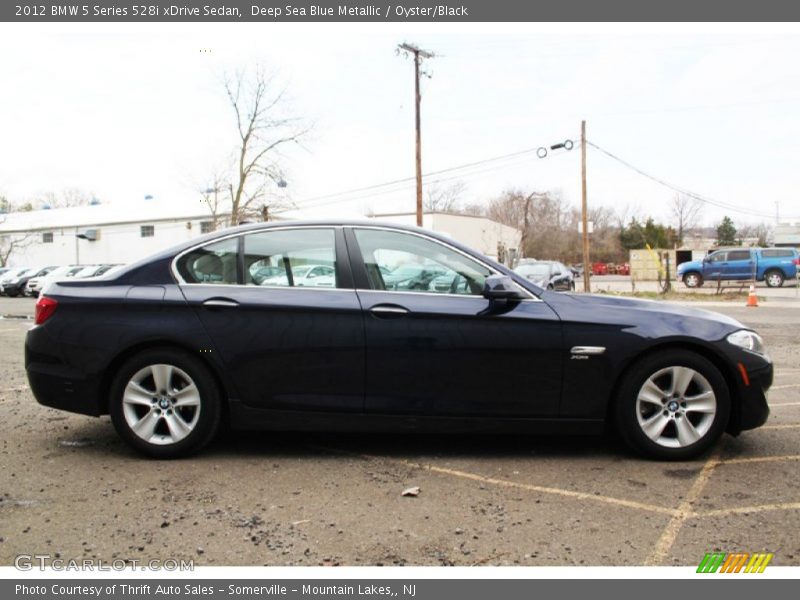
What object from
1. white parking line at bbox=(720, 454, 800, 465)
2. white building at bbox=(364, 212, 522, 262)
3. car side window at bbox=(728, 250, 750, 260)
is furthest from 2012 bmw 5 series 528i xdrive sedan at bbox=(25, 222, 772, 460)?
white building at bbox=(364, 212, 522, 262)

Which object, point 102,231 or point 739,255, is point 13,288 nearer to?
point 102,231

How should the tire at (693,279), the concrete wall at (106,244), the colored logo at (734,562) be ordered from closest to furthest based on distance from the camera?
the colored logo at (734,562)
the tire at (693,279)
the concrete wall at (106,244)

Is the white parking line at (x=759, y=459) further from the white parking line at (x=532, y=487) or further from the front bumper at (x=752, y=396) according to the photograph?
the white parking line at (x=532, y=487)

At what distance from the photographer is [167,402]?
4.17 meters

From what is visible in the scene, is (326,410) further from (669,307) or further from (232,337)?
(669,307)

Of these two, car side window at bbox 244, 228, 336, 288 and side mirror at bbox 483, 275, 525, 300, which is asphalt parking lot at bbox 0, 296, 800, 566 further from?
car side window at bbox 244, 228, 336, 288

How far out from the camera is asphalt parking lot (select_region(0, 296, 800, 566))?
2.92 meters

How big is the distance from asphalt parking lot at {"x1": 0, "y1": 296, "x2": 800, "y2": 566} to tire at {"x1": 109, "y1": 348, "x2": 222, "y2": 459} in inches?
6.0

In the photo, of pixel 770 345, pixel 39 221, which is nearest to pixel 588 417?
pixel 770 345

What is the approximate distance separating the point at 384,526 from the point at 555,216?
78.5 meters

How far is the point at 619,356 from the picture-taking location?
4.05 meters

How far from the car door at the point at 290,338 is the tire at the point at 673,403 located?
1.72 meters

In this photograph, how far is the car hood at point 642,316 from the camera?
4.09m

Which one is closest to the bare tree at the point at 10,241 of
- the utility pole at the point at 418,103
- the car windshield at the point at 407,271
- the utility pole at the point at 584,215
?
the utility pole at the point at 418,103
